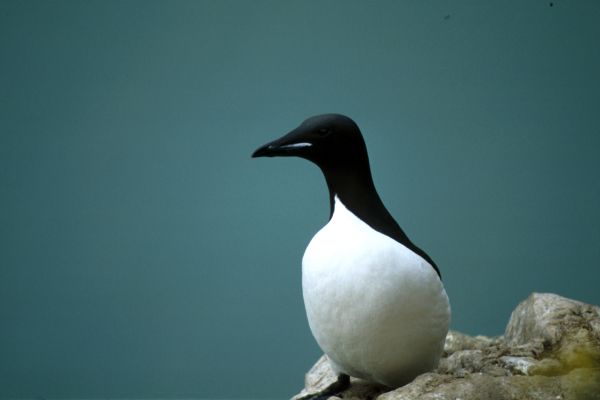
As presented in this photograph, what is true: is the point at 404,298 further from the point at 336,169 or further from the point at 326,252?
the point at 336,169

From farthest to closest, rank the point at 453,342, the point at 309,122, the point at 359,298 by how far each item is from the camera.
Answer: the point at 453,342 → the point at 309,122 → the point at 359,298

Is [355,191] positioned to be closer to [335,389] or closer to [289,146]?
[289,146]

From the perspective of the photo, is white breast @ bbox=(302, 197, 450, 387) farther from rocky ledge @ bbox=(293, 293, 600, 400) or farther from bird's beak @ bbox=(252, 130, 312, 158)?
bird's beak @ bbox=(252, 130, 312, 158)

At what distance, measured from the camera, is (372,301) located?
279 centimetres

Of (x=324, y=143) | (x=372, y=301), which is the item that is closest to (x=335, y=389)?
→ (x=372, y=301)

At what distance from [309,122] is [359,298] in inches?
33.9

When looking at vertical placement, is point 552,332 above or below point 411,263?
below

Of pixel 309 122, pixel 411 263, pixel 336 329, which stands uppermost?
pixel 309 122

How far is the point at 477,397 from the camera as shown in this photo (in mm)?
2383

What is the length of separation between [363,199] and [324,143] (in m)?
0.32

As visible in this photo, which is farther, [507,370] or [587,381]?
[507,370]

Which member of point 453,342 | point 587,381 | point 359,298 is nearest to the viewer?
point 587,381

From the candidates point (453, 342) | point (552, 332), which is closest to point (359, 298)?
point (552, 332)

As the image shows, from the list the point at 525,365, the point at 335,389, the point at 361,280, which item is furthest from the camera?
the point at 335,389
